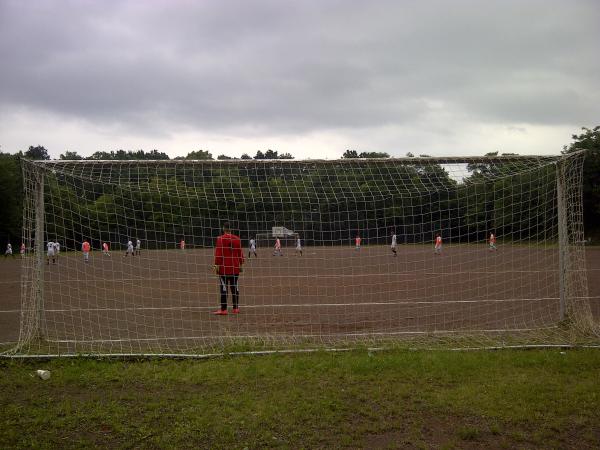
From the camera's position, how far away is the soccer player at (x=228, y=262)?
9.71 m

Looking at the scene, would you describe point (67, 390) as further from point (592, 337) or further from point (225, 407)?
point (592, 337)

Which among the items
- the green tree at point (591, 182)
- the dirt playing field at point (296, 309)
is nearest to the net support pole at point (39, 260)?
the dirt playing field at point (296, 309)

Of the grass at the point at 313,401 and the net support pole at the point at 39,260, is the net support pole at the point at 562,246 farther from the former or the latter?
the net support pole at the point at 39,260

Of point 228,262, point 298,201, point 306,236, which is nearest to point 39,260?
point 228,262

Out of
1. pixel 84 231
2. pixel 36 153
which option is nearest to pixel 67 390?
pixel 84 231

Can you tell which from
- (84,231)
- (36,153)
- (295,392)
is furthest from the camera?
(36,153)

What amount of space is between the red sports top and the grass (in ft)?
10.8

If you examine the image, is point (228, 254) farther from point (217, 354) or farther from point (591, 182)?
point (591, 182)

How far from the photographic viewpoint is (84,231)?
10.3 m

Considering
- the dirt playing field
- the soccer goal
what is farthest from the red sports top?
the dirt playing field

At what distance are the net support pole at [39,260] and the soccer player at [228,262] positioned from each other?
3.16 metres

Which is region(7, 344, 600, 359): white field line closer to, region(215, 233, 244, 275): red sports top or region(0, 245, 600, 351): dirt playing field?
region(0, 245, 600, 351): dirt playing field

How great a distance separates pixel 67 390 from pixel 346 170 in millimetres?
5439

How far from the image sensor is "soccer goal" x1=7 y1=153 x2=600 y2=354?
757 centimetres
